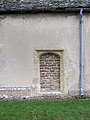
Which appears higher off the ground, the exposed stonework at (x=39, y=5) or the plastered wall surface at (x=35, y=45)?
the exposed stonework at (x=39, y=5)

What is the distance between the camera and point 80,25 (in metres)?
13.3

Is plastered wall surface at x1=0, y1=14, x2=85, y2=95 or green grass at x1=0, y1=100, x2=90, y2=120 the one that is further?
plastered wall surface at x1=0, y1=14, x2=85, y2=95

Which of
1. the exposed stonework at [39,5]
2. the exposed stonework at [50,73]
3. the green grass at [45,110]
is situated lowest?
the green grass at [45,110]

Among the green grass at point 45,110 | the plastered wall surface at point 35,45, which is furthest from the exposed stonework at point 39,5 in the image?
the green grass at point 45,110

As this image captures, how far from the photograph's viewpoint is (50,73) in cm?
1366

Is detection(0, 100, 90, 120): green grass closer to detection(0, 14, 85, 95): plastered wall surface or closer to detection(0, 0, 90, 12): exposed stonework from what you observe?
detection(0, 14, 85, 95): plastered wall surface

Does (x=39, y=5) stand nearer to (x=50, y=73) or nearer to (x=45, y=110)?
(x=50, y=73)

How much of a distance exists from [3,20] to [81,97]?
4346 millimetres

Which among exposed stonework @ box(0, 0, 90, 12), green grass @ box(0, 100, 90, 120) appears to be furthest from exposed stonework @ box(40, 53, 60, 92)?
exposed stonework @ box(0, 0, 90, 12)

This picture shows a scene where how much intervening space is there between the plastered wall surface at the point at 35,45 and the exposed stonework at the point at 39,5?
36cm

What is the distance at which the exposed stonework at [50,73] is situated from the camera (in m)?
13.7

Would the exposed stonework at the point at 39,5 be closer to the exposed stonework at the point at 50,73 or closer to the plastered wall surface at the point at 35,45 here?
the plastered wall surface at the point at 35,45

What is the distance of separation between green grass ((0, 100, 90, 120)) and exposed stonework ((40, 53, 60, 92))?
1.74 m

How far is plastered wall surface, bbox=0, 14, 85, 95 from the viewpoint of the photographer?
13367 mm
